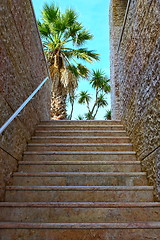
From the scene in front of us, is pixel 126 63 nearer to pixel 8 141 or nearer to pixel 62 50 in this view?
pixel 8 141

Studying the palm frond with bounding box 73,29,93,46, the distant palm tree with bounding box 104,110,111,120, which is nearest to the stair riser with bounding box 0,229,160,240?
the palm frond with bounding box 73,29,93,46

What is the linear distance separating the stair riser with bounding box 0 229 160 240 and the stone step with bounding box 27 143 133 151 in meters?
1.16

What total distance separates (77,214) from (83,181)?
392mm

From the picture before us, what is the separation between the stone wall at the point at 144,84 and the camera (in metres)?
1.72

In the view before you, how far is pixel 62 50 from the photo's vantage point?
6371 mm

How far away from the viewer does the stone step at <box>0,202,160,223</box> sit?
60.6 inches

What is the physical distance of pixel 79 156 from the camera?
230cm

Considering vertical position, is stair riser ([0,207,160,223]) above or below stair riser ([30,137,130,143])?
below

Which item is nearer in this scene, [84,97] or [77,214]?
[77,214]

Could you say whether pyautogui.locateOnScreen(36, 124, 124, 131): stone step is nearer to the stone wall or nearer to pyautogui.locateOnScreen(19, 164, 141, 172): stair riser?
the stone wall

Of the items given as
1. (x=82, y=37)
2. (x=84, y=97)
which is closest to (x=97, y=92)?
(x=84, y=97)

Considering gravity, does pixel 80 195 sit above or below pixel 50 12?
below

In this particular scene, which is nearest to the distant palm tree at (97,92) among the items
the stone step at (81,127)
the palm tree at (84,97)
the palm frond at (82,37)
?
the palm tree at (84,97)

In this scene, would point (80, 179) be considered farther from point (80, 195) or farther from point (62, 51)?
point (62, 51)
